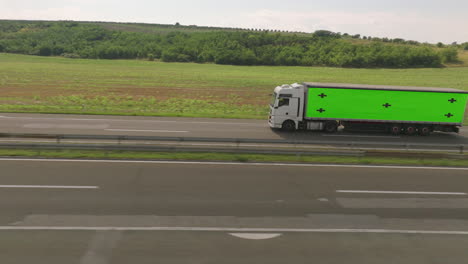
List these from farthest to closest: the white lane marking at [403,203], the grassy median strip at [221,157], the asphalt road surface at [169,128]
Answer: the asphalt road surface at [169,128] → the grassy median strip at [221,157] → the white lane marking at [403,203]

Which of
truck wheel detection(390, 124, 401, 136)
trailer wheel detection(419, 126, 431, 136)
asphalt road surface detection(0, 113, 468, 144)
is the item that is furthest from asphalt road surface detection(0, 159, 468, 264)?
trailer wheel detection(419, 126, 431, 136)

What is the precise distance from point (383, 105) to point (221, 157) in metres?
12.1

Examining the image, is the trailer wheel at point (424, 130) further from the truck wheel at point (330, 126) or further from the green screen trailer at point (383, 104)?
the truck wheel at point (330, 126)

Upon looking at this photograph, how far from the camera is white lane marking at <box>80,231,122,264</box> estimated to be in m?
8.62

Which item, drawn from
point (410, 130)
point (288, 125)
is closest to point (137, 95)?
point (288, 125)

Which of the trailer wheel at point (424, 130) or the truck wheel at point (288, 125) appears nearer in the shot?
the truck wheel at point (288, 125)

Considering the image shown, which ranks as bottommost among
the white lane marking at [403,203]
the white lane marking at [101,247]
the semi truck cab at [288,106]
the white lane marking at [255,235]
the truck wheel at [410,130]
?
the white lane marking at [101,247]

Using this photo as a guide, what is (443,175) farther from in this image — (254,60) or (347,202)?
(254,60)

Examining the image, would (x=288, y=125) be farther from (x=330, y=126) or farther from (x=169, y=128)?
(x=169, y=128)

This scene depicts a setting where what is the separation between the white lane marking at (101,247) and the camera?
8.62 meters

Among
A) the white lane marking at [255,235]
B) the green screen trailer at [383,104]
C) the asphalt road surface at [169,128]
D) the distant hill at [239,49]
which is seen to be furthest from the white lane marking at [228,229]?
the distant hill at [239,49]

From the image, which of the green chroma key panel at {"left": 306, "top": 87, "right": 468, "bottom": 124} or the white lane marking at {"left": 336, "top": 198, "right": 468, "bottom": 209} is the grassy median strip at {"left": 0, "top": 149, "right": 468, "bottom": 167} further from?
the green chroma key panel at {"left": 306, "top": 87, "right": 468, "bottom": 124}

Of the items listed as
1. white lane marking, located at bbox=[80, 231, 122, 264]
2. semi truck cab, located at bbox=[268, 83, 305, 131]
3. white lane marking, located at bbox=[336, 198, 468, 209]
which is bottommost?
white lane marking, located at bbox=[80, 231, 122, 264]

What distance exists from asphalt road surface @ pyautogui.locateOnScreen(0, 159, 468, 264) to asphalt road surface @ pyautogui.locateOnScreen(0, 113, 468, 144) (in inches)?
269
